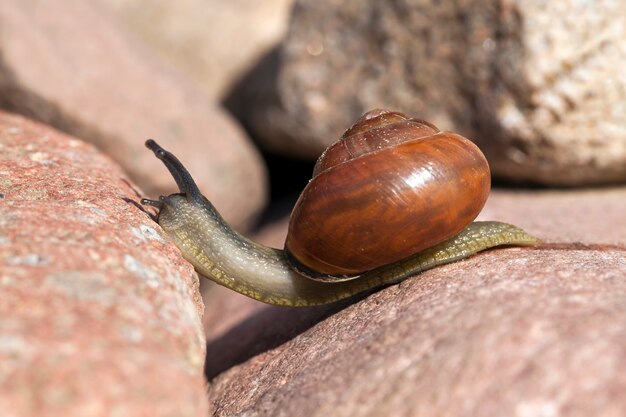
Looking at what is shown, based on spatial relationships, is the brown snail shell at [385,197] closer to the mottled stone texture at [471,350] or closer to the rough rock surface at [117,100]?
the mottled stone texture at [471,350]

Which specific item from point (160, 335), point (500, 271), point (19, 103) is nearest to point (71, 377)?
point (160, 335)

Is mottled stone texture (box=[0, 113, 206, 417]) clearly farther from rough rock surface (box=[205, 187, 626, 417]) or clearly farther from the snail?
rough rock surface (box=[205, 187, 626, 417])

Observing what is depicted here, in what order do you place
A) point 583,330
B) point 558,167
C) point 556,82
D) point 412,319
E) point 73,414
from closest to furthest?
1. point 73,414
2. point 583,330
3. point 412,319
4. point 556,82
5. point 558,167

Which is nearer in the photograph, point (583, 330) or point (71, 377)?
point (71, 377)

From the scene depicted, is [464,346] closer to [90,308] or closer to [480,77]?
[90,308]

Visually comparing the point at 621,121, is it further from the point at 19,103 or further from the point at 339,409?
the point at 19,103

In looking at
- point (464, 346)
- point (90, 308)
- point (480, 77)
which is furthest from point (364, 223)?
point (480, 77)
